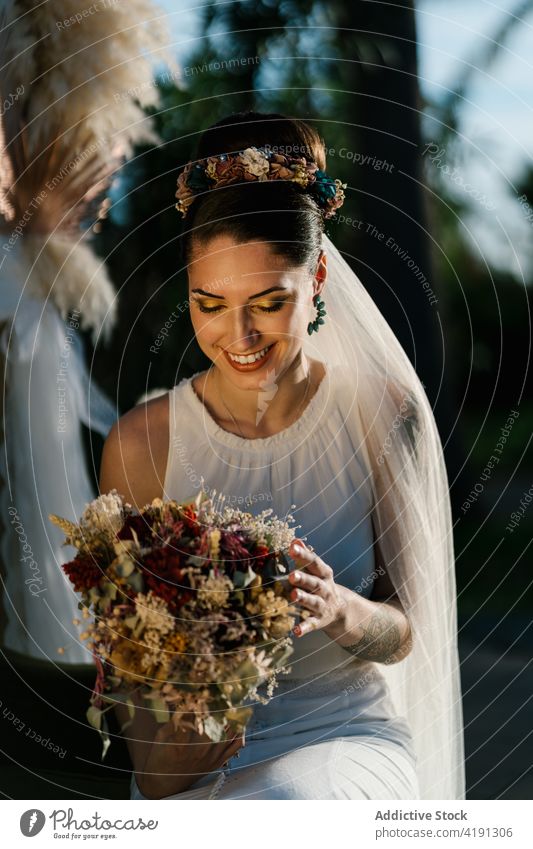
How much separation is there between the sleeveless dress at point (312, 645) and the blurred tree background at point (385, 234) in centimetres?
82

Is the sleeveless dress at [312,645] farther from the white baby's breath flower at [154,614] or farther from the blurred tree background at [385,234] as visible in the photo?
the blurred tree background at [385,234]

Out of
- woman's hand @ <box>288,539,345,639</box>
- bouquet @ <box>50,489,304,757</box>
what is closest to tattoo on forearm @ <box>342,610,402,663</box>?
woman's hand @ <box>288,539,345,639</box>

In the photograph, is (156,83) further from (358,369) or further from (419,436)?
(419,436)

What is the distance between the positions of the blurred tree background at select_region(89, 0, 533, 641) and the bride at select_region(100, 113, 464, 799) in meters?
0.81

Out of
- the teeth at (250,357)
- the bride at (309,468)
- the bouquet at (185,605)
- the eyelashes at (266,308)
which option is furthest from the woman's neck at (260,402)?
the bouquet at (185,605)

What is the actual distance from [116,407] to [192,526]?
142 cm

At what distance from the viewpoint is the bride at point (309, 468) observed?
273 centimetres

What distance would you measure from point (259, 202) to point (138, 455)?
830 mm

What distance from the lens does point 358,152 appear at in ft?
12.7

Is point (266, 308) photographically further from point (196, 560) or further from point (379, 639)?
point (379, 639)

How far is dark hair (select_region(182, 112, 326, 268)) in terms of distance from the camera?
2.84 m

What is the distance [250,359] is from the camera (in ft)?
9.78

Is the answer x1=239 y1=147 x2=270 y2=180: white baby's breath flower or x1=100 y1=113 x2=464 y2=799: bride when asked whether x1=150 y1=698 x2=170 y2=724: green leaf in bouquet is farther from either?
x1=239 y1=147 x2=270 y2=180: white baby's breath flower
